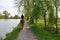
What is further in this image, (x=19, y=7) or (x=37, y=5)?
(x=19, y=7)

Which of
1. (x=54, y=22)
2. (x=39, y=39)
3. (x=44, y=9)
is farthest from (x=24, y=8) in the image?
(x=39, y=39)

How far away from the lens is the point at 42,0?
82.0 feet

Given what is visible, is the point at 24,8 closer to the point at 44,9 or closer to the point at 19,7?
the point at 19,7

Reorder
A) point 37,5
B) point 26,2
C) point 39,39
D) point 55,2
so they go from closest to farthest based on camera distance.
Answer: point 39,39 → point 55,2 → point 37,5 → point 26,2

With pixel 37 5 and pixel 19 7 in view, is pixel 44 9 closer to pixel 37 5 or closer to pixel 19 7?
pixel 37 5

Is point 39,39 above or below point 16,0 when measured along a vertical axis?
below

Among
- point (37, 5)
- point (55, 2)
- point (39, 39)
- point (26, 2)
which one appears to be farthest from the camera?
point (26, 2)

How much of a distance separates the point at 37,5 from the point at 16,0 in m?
9.06

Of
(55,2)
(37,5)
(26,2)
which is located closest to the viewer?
(55,2)

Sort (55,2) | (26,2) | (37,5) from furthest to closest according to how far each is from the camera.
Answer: (26,2) < (37,5) < (55,2)

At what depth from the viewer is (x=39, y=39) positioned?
12859mm

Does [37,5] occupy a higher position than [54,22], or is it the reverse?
[37,5]

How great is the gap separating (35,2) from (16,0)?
29.0 feet

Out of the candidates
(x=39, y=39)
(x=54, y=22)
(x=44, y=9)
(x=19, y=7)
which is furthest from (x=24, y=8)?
(x=39, y=39)
